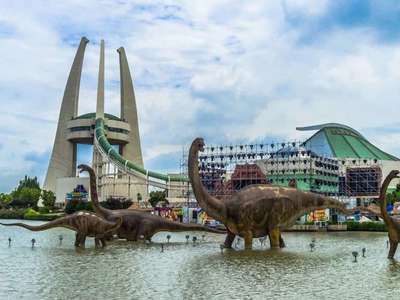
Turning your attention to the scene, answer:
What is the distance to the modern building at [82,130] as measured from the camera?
333 ft

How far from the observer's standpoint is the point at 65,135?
108 m

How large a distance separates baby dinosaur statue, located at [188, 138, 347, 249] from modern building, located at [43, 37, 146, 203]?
78921 mm

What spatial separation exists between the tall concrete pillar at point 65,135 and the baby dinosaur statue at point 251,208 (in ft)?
295

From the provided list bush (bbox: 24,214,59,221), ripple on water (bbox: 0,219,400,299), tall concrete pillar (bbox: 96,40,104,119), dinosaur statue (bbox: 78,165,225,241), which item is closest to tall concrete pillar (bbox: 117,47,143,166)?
tall concrete pillar (bbox: 96,40,104,119)

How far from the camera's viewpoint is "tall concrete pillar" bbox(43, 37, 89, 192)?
107688 mm

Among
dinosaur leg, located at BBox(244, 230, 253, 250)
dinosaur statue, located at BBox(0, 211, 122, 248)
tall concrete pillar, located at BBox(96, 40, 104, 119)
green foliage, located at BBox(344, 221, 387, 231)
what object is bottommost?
dinosaur leg, located at BBox(244, 230, 253, 250)

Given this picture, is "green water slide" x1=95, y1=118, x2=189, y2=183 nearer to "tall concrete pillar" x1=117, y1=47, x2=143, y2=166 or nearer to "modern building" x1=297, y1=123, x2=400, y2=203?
"tall concrete pillar" x1=117, y1=47, x2=143, y2=166

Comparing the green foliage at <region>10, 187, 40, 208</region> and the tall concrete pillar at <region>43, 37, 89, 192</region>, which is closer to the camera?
the green foliage at <region>10, 187, 40, 208</region>

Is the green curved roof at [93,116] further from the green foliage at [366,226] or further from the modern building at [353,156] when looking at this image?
the green foliage at [366,226]

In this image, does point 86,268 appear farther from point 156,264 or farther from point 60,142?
point 60,142

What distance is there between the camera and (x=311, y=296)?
10859 millimetres

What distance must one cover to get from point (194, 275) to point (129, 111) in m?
98.7

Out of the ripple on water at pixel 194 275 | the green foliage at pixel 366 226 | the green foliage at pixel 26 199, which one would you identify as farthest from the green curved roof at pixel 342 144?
the ripple on water at pixel 194 275

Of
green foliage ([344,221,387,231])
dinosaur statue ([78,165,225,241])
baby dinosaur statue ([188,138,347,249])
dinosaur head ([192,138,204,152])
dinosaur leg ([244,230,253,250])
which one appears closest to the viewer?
dinosaur head ([192,138,204,152])
